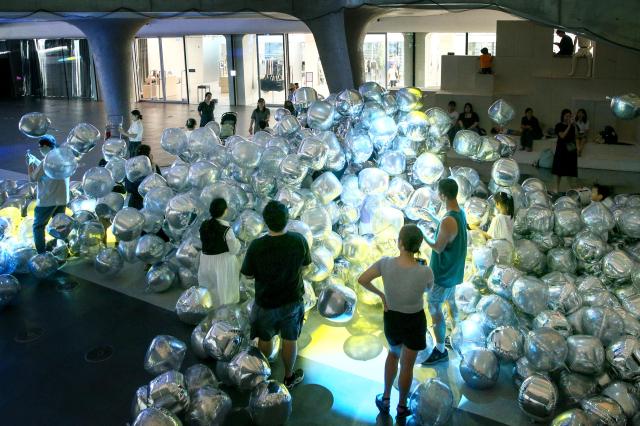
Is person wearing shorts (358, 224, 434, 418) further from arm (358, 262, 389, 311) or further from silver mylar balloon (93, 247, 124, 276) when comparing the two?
silver mylar balloon (93, 247, 124, 276)

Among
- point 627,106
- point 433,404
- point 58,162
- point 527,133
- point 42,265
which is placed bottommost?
point 433,404

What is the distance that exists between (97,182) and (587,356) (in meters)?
5.44

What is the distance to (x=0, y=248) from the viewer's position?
7109mm

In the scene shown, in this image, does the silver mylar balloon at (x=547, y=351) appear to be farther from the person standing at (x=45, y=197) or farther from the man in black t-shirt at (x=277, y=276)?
the person standing at (x=45, y=197)

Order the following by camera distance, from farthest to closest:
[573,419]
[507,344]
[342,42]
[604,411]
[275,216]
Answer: [342,42] < [507,344] < [275,216] < [604,411] < [573,419]

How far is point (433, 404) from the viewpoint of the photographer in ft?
14.0

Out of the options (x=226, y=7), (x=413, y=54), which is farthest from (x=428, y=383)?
(x=413, y=54)

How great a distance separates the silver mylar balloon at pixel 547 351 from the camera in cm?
457

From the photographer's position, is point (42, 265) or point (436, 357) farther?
point (42, 265)

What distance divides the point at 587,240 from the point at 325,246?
2.42 metres

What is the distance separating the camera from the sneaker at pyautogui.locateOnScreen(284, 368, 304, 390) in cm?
486

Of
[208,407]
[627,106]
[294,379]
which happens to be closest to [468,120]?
[627,106]

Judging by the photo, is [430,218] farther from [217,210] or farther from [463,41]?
A: [463,41]

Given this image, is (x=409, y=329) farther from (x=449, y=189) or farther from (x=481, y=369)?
(x=449, y=189)
